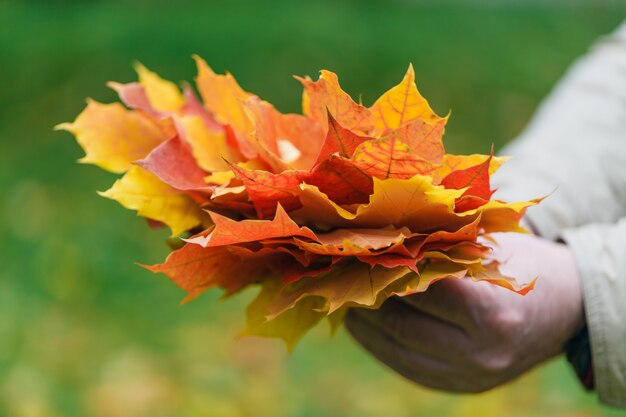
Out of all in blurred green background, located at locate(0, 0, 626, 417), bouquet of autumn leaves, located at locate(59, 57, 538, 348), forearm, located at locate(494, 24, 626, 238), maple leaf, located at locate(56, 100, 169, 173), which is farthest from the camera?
blurred green background, located at locate(0, 0, 626, 417)

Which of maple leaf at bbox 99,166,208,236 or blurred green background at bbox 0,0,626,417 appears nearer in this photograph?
maple leaf at bbox 99,166,208,236

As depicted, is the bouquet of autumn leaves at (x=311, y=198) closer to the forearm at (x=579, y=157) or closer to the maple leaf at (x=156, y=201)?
the maple leaf at (x=156, y=201)

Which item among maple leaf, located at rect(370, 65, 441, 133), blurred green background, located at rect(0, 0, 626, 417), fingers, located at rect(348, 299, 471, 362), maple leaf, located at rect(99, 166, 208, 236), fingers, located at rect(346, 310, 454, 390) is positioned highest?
maple leaf, located at rect(370, 65, 441, 133)

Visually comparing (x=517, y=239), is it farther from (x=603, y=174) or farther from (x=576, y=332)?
(x=603, y=174)

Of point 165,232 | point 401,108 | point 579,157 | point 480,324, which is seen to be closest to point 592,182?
point 579,157

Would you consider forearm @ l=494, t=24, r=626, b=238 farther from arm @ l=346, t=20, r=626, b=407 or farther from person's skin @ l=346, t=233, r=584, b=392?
person's skin @ l=346, t=233, r=584, b=392

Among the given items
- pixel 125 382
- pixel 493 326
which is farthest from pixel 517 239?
pixel 125 382

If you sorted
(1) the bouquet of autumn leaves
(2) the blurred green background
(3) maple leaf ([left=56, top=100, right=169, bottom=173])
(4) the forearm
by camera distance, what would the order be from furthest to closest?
(2) the blurred green background < (4) the forearm < (3) maple leaf ([left=56, top=100, right=169, bottom=173]) < (1) the bouquet of autumn leaves

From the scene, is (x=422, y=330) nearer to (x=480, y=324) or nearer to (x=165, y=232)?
(x=480, y=324)

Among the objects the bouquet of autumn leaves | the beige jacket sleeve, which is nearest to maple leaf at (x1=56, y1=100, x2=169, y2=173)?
the bouquet of autumn leaves

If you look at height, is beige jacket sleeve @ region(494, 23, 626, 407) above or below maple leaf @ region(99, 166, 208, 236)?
below
